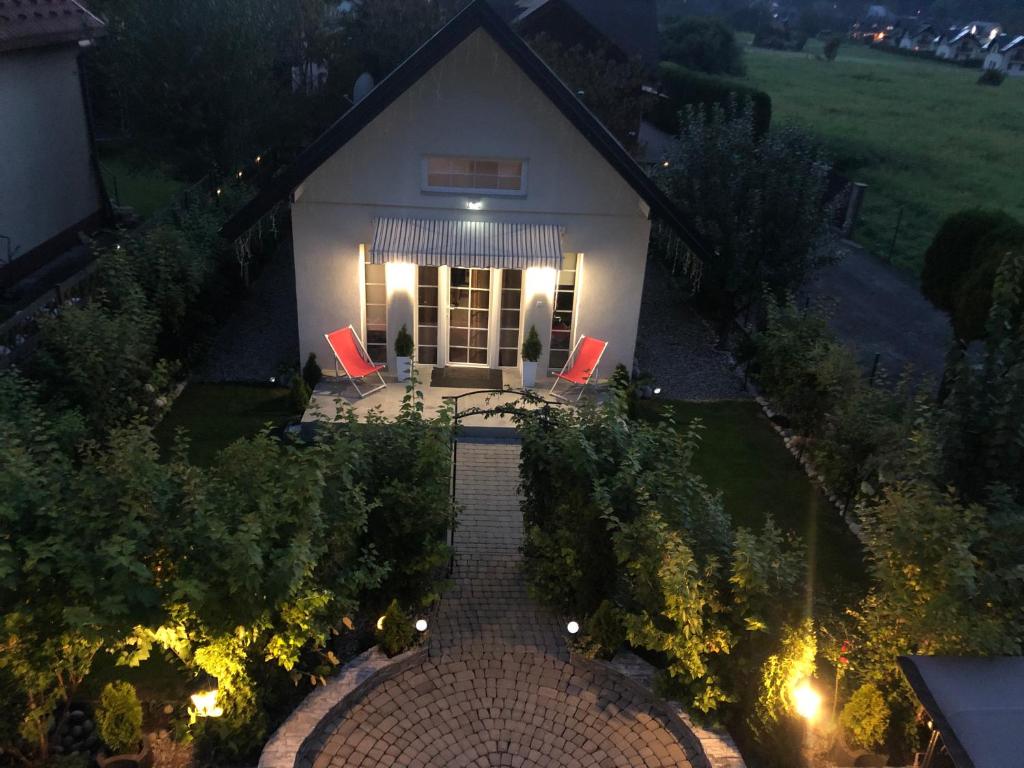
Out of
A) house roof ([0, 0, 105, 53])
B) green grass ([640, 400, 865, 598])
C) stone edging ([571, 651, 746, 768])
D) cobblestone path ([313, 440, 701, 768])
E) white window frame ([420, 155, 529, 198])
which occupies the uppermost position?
house roof ([0, 0, 105, 53])

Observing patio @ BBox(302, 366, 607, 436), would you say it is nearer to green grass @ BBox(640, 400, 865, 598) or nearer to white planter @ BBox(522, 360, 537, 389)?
white planter @ BBox(522, 360, 537, 389)

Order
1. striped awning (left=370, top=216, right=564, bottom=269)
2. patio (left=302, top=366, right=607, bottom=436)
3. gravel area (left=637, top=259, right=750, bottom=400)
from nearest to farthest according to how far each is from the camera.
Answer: striped awning (left=370, top=216, right=564, bottom=269) → patio (left=302, top=366, right=607, bottom=436) → gravel area (left=637, top=259, right=750, bottom=400)

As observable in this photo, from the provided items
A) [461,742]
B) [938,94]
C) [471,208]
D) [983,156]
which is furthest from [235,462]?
[938,94]

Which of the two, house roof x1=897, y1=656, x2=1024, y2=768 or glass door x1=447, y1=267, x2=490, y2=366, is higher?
house roof x1=897, y1=656, x2=1024, y2=768

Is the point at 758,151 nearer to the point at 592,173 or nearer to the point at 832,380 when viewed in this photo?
the point at 592,173

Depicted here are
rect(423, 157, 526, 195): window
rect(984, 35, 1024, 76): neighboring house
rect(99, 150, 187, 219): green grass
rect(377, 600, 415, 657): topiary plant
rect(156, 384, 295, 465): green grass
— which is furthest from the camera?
rect(984, 35, 1024, 76): neighboring house

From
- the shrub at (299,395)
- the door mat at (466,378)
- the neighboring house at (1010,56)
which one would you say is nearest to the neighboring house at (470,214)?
the door mat at (466,378)

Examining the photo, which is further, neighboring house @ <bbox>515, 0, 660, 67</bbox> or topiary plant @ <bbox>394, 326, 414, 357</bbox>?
neighboring house @ <bbox>515, 0, 660, 67</bbox>

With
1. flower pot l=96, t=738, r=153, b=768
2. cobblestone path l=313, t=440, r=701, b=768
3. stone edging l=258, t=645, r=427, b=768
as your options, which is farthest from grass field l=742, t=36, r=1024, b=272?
flower pot l=96, t=738, r=153, b=768

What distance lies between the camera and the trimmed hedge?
41844 mm

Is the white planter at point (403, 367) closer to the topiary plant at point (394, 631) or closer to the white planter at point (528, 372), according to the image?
the white planter at point (528, 372)

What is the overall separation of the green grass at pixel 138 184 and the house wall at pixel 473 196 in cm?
1349

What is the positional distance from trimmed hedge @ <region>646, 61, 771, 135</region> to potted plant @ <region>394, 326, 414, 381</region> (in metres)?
30.1

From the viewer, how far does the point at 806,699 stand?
852cm
